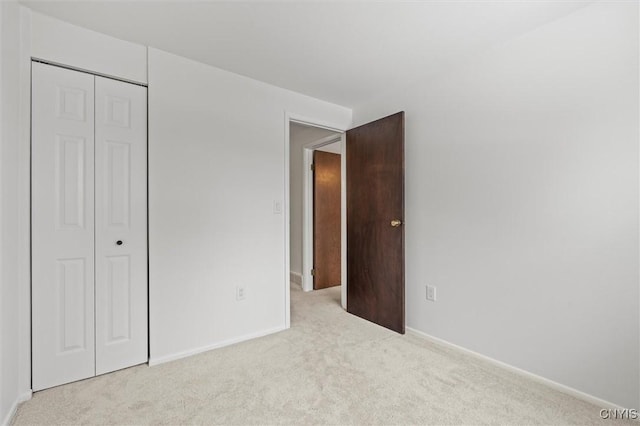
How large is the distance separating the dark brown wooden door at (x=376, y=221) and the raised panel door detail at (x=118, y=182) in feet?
6.38

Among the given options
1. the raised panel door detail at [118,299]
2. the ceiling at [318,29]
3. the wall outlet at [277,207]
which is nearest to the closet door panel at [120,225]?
the raised panel door detail at [118,299]

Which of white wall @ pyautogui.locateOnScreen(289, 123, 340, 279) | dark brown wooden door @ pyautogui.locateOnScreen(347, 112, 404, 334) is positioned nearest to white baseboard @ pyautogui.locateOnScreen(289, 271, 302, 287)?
white wall @ pyautogui.locateOnScreen(289, 123, 340, 279)

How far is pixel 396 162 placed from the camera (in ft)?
8.48

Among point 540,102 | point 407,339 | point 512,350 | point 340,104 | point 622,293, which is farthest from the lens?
point 340,104

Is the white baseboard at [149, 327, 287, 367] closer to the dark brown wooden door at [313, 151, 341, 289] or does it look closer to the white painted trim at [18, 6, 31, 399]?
the white painted trim at [18, 6, 31, 399]

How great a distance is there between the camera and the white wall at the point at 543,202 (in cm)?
155

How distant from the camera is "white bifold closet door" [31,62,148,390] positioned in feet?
5.77

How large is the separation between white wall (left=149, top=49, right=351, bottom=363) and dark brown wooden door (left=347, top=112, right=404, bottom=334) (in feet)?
2.48

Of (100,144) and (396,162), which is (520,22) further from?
(100,144)

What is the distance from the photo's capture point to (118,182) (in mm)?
1974

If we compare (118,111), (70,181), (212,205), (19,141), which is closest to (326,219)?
(212,205)

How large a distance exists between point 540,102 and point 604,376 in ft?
5.20

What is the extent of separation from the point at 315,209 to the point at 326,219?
225 mm

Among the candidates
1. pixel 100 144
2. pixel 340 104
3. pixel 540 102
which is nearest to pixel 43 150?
pixel 100 144
